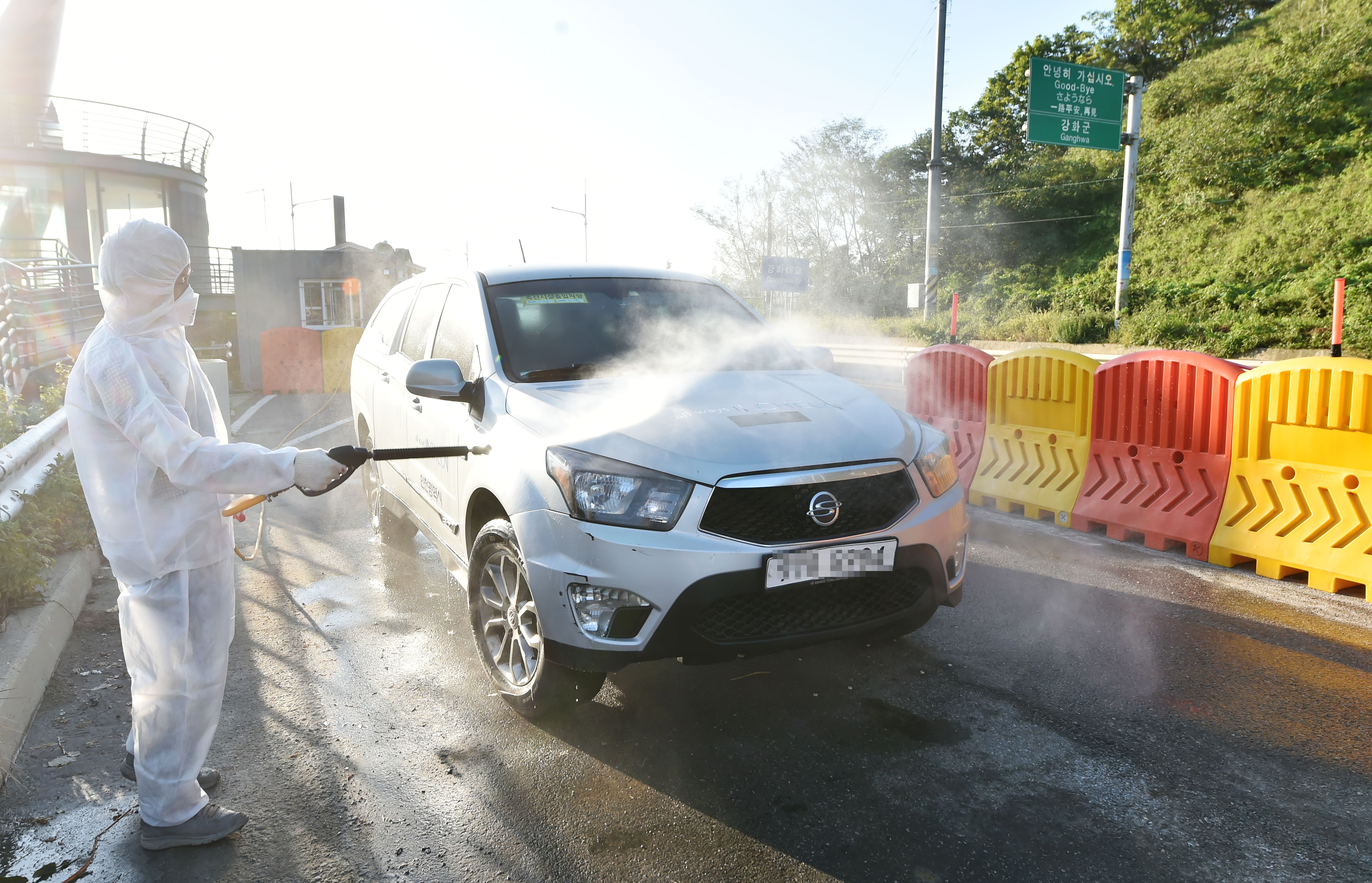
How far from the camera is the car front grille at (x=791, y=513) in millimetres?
2883

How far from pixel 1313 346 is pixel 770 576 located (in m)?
22.5

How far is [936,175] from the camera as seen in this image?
2222 cm

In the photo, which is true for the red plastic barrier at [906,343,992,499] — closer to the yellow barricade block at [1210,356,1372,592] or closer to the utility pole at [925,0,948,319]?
the yellow barricade block at [1210,356,1372,592]

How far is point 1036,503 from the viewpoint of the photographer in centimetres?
659

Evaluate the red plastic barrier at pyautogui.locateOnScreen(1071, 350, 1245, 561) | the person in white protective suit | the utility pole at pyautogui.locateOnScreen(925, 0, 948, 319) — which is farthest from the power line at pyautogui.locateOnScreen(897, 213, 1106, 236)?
the person in white protective suit

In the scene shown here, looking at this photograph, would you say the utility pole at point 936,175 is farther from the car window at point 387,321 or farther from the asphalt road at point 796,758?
the asphalt road at point 796,758

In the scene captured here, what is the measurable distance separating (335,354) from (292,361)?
821 millimetres

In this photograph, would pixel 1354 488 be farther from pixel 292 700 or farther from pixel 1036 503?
pixel 292 700

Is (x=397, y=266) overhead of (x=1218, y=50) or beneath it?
beneath

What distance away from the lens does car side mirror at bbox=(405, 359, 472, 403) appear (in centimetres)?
351

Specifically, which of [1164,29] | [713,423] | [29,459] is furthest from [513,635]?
[1164,29]

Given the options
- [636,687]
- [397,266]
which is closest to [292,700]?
[636,687]

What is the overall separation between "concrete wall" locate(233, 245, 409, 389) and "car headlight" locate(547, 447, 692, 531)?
648 inches

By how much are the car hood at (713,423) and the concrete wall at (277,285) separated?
16008 millimetres
